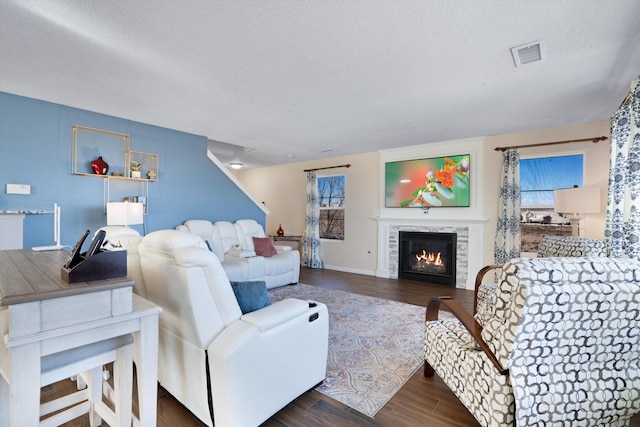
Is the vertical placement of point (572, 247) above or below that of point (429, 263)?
above

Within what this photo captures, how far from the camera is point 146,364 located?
134 cm

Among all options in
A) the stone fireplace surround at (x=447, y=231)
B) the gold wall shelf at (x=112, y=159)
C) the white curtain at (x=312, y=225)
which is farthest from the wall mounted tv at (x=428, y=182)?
the gold wall shelf at (x=112, y=159)

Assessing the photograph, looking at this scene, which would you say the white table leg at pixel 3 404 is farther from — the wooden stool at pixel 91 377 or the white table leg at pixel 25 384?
the white table leg at pixel 25 384

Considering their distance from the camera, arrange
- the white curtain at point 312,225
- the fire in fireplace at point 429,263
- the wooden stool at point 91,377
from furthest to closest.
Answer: the white curtain at point 312,225
the fire in fireplace at point 429,263
the wooden stool at point 91,377

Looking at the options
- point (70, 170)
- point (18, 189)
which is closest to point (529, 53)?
point (70, 170)

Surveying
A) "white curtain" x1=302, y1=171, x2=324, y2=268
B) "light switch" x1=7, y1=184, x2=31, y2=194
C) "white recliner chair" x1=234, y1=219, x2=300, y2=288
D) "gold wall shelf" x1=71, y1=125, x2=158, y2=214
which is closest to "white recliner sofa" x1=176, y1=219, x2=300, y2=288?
"white recliner chair" x1=234, y1=219, x2=300, y2=288

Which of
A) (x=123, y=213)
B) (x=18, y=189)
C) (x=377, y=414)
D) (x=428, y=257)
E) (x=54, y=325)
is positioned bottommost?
(x=377, y=414)

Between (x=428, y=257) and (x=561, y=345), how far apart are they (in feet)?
13.7

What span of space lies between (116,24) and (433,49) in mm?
2305

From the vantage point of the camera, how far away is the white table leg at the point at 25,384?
1016mm

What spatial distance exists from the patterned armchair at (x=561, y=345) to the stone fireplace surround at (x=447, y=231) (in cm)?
349

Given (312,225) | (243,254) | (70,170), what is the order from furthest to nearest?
(312,225) → (243,254) → (70,170)

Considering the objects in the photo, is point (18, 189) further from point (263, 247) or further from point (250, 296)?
point (250, 296)

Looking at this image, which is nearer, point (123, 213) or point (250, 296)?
point (250, 296)
